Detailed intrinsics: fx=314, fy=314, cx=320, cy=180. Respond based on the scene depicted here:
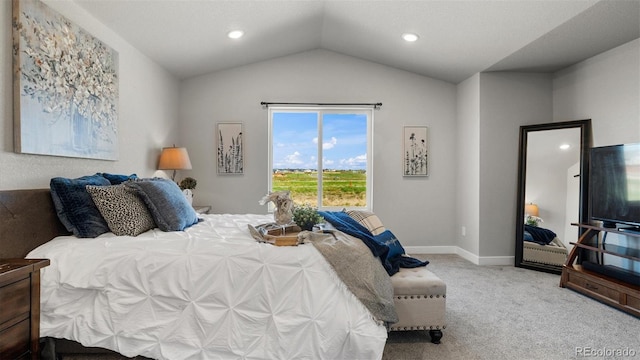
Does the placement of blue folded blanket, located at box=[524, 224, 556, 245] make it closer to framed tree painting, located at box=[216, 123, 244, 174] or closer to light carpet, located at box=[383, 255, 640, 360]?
light carpet, located at box=[383, 255, 640, 360]

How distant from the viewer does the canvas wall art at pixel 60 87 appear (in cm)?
192

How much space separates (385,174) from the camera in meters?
4.46

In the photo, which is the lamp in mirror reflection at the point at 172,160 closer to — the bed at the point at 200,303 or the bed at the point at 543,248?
the bed at the point at 200,303

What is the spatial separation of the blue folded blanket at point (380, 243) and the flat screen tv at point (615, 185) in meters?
1.97

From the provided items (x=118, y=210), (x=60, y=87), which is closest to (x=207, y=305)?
(x=118, y=210)

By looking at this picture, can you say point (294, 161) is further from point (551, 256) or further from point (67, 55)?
Result: point (551, 256)

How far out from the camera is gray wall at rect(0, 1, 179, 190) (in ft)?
6.14

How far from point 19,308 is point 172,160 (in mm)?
2322

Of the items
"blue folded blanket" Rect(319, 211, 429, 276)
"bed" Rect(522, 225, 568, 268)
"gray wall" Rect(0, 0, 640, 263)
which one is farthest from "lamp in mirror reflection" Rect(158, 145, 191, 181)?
"bed" Rect(522, 225, 568, 268)

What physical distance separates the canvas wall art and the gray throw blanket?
1851 mm

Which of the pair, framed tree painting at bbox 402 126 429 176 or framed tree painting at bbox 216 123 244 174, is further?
framed tree painting at bbox 402 126 429 176

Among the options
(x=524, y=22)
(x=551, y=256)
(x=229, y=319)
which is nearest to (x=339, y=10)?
(x=524, y=22)

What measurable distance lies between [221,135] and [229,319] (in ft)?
10.2

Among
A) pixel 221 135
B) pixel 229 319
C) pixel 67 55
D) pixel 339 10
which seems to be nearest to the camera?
pixel 229 319
